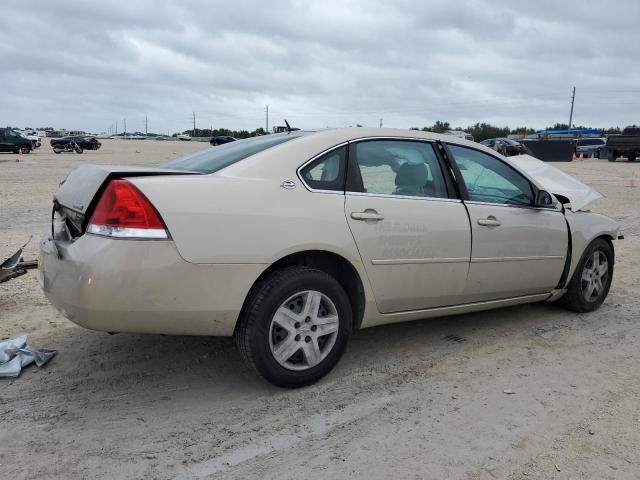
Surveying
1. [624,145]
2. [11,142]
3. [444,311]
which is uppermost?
[624,145]

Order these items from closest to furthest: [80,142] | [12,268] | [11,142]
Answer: [12,268] < [11,142] < [80,142]

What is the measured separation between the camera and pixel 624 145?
32.2 metres

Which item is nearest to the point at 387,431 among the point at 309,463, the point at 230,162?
the point at 309,463

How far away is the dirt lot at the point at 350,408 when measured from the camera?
2.66 meters

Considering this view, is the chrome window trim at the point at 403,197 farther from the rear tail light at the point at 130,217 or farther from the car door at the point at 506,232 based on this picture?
the rear tail light at the point at 130,217

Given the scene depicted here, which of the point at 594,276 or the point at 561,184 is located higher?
the point at 561,184

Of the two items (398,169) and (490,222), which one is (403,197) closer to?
(398,169)

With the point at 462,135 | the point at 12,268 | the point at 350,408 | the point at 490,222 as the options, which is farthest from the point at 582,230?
the point at 462,135

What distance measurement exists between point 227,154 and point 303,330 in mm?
1283

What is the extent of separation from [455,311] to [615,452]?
1.52 meters

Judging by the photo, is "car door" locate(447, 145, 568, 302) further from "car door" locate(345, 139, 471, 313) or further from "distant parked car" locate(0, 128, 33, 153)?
"distant parked car" locate(0, 128, 33, 153)

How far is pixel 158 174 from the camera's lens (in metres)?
3.13

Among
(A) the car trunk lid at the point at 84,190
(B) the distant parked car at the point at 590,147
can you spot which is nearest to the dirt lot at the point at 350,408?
(A) the car trunk lid at the point at 84,190

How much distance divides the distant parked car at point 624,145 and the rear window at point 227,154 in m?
33.4
